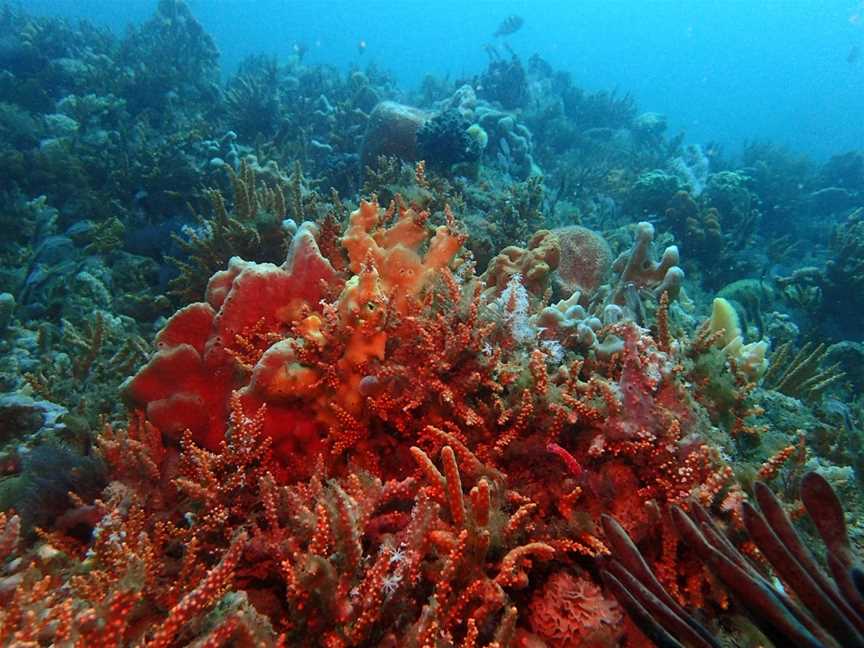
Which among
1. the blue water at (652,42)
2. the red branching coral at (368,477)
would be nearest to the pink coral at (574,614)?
the red branching coral at (368,477)

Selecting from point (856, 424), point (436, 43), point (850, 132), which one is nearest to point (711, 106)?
point (850, 132)

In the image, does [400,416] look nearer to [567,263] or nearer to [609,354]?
[609,354]

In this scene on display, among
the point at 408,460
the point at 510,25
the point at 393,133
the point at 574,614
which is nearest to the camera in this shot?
the point at 574,614

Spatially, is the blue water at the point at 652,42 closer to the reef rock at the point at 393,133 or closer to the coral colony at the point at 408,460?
the reef rock at the point at 393,133

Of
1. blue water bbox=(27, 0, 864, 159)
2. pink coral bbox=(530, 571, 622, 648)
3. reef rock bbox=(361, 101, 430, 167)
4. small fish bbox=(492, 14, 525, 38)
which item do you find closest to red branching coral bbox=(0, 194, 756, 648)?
pink coral bbox=(530, 571, 622, 648)

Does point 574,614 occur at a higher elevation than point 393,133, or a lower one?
lower

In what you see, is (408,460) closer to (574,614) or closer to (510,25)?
(574,614)

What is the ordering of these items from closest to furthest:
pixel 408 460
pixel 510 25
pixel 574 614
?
pixel 574 614, pixel 408 460, pixel 510 25

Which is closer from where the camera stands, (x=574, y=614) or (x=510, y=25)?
(x=574, y=614)

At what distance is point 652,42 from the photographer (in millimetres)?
135375

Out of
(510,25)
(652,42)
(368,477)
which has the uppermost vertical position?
(652,42)

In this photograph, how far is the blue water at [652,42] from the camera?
7775 cm

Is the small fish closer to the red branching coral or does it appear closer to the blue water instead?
the red branching coral

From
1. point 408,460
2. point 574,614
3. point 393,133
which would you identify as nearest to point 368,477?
point 408,460
